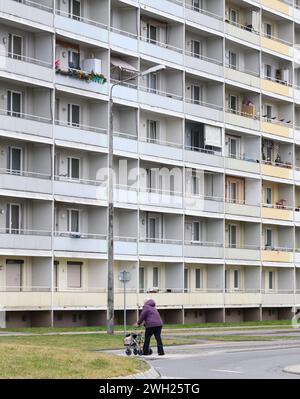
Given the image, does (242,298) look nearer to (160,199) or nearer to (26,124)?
(160,199)

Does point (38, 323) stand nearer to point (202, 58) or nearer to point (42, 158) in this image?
point (42, 158)

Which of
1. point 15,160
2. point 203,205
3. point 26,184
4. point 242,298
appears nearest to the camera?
point 26,184

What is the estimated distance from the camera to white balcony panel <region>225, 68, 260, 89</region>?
210 ft

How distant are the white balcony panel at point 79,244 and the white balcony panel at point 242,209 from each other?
41.1 ft

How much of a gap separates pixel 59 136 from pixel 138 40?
9.09 metres

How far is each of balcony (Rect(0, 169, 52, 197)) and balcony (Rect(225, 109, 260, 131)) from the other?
57.6ft

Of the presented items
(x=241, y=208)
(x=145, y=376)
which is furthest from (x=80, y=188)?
(x=145, y=376)

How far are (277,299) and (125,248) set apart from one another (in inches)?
665

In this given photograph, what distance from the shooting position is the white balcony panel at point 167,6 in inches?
2258

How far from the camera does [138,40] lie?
5619 cm

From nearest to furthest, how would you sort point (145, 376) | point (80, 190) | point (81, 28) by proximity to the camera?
point (145, 376) < point (80, 190) < point (81, 28)

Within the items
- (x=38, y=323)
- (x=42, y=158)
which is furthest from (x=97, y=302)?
(x=42, y=158)

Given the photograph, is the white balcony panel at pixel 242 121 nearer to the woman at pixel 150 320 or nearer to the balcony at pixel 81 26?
the balcony at pixel 81 26

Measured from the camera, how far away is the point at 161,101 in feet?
190
